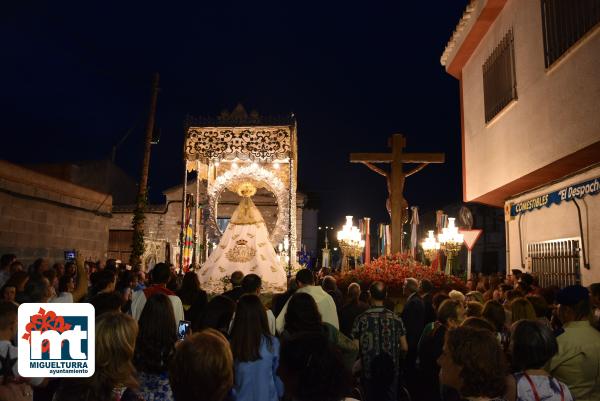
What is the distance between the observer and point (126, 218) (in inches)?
1340

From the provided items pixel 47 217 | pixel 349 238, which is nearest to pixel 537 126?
pixel 349 238

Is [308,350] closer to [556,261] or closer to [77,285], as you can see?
[77,285]

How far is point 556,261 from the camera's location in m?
12.2

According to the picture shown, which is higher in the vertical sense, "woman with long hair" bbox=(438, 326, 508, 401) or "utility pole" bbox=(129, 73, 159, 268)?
"utility pole" bbox=(129, 73, 159, 268)

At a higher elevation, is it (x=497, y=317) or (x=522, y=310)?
(x=522, y=310)

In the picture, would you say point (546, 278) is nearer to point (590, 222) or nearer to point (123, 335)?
point (590, 222)

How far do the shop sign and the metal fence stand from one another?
39.0 inches

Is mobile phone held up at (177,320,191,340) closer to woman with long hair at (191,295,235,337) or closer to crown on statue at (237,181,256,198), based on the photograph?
woman with long hair at (191,295,235,337)

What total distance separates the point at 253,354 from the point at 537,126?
9.53 meters

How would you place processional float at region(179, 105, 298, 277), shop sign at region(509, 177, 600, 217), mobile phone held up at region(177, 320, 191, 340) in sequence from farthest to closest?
processional float at region(179, 105, 298, 277), shop sign at region(509, 177, 600, 217), mobile phone held up at region(177, 320, 191, 340)

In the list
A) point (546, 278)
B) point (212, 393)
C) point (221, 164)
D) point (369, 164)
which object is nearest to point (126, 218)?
point (221, 164)

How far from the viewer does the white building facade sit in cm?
920

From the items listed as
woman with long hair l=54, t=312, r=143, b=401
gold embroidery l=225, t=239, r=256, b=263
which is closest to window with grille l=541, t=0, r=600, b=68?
woman with long hair l=54, t=312, r=143, b=401

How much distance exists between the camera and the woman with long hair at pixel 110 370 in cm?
284
